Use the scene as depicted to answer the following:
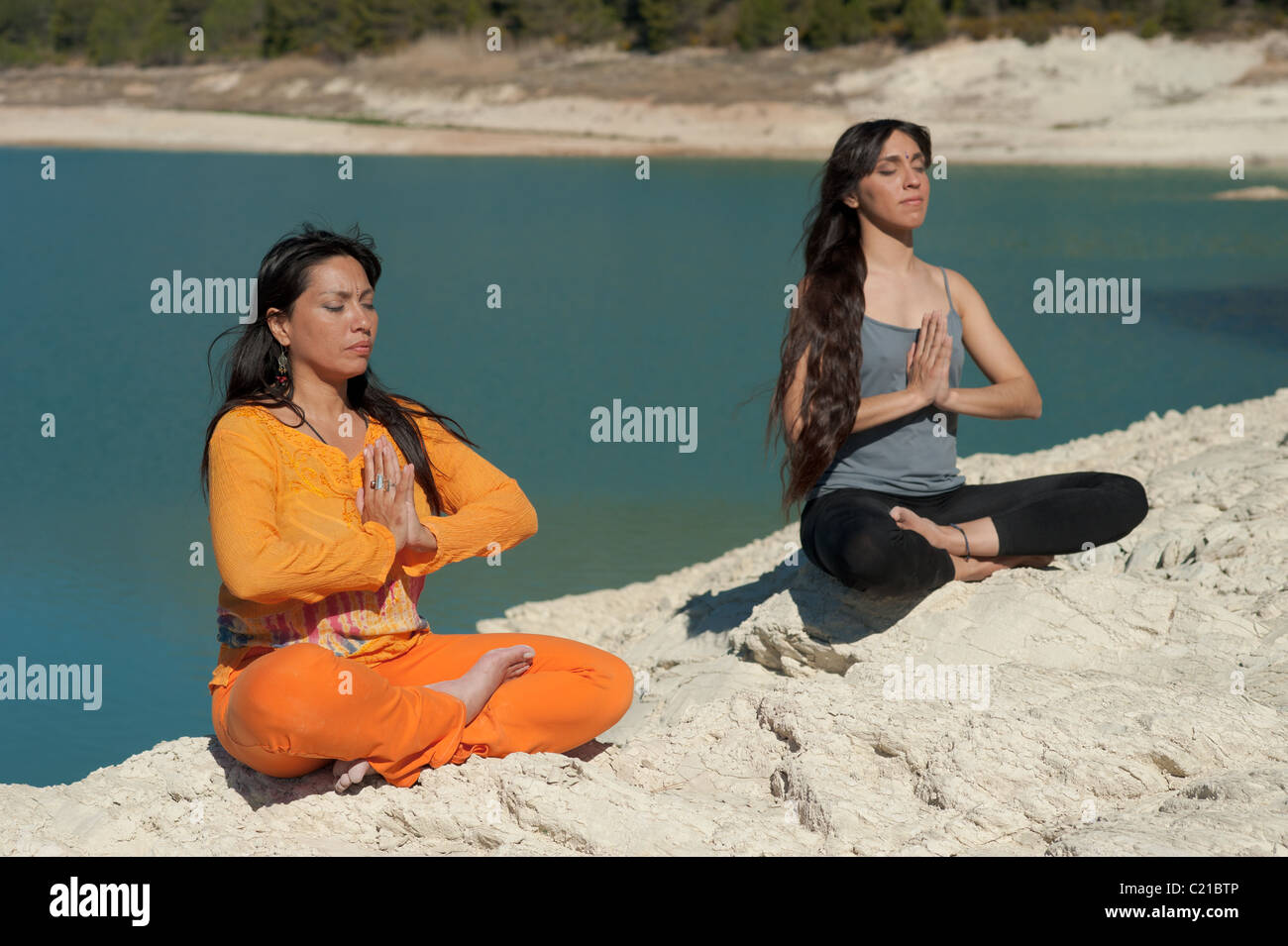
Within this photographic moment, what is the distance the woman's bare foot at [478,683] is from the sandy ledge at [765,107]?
28.1 meters

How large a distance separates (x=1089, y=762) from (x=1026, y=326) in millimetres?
9696

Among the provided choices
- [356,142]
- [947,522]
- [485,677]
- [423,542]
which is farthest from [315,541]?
[356,142]

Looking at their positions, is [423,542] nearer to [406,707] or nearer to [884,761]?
[406,707]

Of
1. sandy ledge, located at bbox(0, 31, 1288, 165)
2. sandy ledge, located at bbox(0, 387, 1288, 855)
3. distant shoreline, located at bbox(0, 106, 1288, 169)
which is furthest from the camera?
sandy ledge, located at bbox(0, 31, 1288, 165)

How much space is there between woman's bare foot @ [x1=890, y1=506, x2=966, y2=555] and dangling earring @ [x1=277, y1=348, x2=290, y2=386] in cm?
151

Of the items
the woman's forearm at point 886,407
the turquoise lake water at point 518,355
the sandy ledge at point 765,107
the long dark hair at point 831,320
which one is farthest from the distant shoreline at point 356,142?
the woman's forearm at point 886,407

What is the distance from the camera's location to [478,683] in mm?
2725

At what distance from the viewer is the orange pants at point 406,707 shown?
2439mm

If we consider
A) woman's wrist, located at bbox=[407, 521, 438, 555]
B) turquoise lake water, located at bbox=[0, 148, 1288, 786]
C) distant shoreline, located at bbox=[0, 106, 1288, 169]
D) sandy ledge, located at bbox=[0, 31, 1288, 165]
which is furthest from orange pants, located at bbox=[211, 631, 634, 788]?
sandy ledge, located at bbox=[0, 31, 1288, 165]

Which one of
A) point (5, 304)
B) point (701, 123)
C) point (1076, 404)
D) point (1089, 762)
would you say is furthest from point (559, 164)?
point (1089, 762)

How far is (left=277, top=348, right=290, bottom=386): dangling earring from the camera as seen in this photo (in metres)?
2.77

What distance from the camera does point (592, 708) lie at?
2.90 meters

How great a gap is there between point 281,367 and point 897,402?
150 centimetres

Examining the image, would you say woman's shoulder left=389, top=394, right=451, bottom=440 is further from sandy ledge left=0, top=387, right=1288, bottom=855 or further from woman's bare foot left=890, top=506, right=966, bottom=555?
woman's bare foot left=890, top=506, right=966, bottom=555
